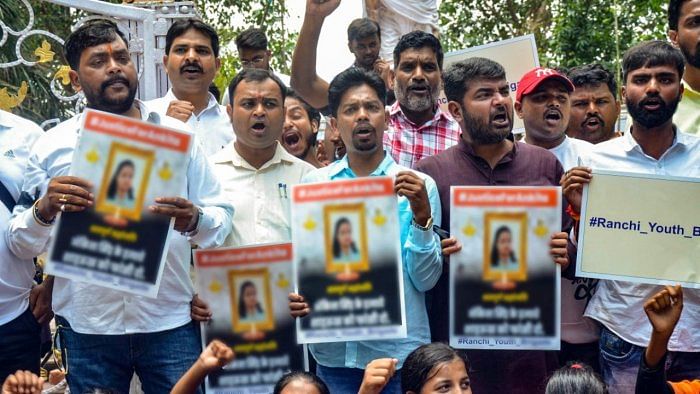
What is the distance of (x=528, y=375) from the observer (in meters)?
5.24

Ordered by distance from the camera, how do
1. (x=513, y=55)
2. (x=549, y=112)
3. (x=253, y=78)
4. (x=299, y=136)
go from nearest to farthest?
(x=253, y=78) → (x=549, y=112) → (x=299, y=136) → (x=513, y=55)

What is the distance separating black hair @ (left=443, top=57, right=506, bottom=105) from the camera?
5.58 m

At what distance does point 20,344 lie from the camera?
18.0 ft

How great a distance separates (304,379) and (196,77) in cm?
210

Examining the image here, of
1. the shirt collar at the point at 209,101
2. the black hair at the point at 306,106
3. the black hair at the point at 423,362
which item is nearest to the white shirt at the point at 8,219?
the shirt collar at the point at 209,101

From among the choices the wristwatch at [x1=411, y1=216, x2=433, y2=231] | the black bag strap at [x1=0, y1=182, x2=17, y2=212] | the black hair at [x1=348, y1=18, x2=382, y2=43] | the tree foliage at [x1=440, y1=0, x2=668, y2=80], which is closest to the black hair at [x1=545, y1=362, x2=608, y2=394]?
the wristwatch at [x1=411, y1=216, x2=433, y2=231]

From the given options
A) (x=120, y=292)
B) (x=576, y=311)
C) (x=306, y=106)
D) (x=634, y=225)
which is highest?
(x=306, y=106)

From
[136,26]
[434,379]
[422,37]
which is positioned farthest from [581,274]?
[136,26]

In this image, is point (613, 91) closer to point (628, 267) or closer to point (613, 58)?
point (628, 267)

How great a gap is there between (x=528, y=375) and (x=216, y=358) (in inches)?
58.1

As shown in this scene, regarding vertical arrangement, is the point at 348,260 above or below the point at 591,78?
below

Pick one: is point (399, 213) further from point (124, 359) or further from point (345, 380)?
point (124, 359)

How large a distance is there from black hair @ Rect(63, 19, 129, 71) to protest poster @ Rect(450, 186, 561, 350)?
5.94 ft

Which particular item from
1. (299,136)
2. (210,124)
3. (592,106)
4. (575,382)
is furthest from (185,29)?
(575,382)
